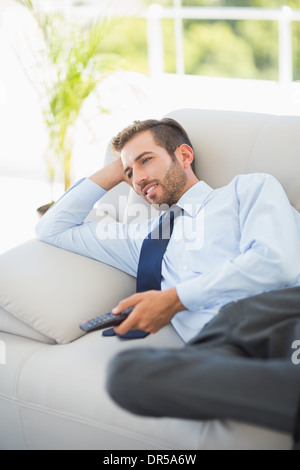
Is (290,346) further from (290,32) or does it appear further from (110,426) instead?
(290,32)

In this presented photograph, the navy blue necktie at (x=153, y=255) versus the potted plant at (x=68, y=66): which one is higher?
the potted plant at (x=68, y=66)

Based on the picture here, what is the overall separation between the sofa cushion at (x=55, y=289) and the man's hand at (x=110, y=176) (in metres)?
0.30

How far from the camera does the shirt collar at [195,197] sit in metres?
1.92

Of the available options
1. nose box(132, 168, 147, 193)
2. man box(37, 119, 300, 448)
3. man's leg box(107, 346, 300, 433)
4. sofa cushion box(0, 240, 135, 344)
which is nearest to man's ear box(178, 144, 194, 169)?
man box(37, 119, 300, 448)

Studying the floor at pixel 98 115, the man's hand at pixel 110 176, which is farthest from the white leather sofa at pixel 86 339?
the floor at pixel 98 115

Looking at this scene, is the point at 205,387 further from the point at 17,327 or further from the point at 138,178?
the point at 138,178

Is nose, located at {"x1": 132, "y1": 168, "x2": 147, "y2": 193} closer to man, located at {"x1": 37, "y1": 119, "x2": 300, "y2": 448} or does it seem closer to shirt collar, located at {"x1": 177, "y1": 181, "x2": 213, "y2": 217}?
man, located at {"x1": 37, "y1": 119, "x2": 300, "y2": 448}

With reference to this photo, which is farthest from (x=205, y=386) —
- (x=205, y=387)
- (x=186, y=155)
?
(x=186, y=155)

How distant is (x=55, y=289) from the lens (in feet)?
5.75

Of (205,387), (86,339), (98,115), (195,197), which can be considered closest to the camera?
(205,387)

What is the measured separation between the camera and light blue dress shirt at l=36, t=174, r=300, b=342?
156cm

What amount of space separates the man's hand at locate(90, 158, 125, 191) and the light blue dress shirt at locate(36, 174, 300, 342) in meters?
0.02

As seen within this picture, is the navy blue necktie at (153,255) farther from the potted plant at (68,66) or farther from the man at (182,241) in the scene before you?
the potted plant at (68,66)

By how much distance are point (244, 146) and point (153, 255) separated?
0.49 metres
